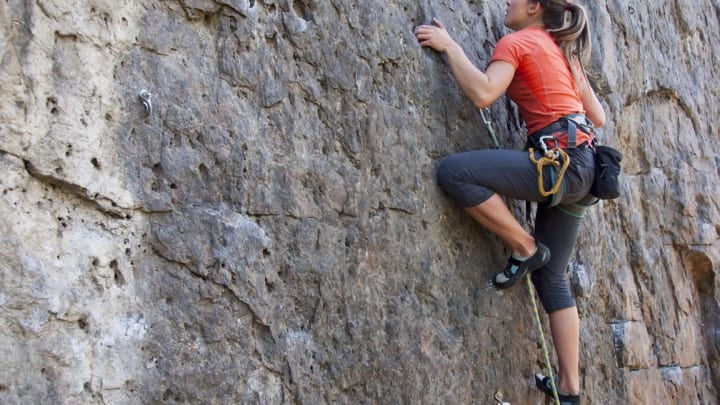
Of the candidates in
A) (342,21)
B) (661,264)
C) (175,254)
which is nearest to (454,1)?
(342,21)

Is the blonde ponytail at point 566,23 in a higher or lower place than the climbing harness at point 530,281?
higher

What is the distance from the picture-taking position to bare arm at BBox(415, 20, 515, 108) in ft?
11.5

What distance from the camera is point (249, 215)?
9.57ft

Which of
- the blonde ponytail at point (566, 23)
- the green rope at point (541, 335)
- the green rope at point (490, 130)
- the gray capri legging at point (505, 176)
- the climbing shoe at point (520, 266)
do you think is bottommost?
the green rope at point (541, 335)

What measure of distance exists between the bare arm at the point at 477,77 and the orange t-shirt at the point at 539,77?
58 mm

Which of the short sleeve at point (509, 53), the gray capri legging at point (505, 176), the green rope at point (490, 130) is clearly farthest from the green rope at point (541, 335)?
the short sleeve at point (509, 53)

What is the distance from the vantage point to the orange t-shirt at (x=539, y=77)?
3578 millimetres

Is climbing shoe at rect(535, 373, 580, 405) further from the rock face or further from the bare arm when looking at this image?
the bare arm

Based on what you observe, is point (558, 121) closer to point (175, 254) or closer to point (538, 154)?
point (538, 154)

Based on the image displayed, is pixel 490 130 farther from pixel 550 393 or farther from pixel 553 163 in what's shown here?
pixel 550 393

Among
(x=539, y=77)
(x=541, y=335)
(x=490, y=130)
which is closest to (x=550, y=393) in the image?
(x=541, y=335)

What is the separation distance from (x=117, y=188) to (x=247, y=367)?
0.81 m

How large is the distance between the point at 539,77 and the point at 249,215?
159cm

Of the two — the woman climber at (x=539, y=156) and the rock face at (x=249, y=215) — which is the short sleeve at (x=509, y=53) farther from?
the rock face at (x=249, y=215)
